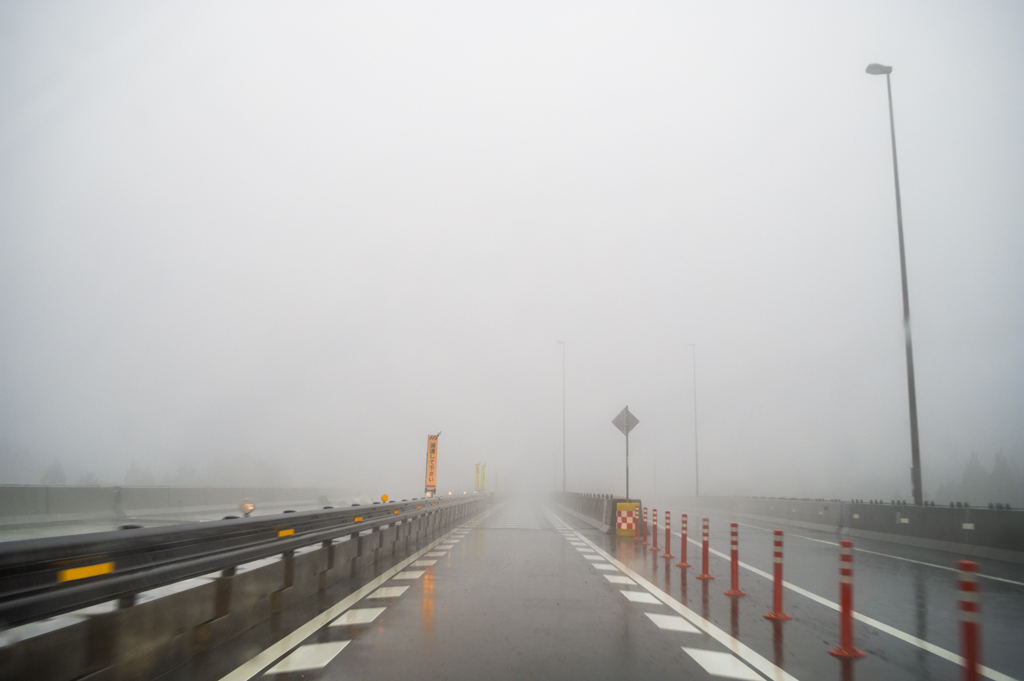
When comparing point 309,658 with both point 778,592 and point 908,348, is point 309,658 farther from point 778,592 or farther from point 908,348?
point 908,348

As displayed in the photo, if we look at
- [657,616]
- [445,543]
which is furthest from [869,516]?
[657,616]

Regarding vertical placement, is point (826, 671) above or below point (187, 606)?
below

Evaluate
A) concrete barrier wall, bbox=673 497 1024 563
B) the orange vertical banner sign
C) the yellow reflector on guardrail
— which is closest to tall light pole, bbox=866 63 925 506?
concrete barrier wall, bbox=673 497 1024 563

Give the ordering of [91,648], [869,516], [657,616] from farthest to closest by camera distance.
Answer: [869,516], [657,616], [91,648]

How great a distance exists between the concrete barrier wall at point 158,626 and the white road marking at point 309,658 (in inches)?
35.6

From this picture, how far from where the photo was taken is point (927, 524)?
1828 centimetres

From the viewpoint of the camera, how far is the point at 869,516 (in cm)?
2164

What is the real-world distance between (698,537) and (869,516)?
5.04m

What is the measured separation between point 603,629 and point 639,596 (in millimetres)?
2628

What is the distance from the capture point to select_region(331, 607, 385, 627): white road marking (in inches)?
326

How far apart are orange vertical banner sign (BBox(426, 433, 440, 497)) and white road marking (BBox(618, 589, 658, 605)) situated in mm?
30185

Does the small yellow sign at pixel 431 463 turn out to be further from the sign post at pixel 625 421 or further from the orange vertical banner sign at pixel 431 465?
the sign post at pixel 625 421

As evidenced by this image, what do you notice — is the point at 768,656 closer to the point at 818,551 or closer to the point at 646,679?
the point at 646,679

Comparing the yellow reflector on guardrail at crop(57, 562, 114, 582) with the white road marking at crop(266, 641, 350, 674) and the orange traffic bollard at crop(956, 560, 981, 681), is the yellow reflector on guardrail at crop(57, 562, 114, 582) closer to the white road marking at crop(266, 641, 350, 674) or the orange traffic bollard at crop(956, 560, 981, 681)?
the white road marking at crop(266, 641, 350, 674)
